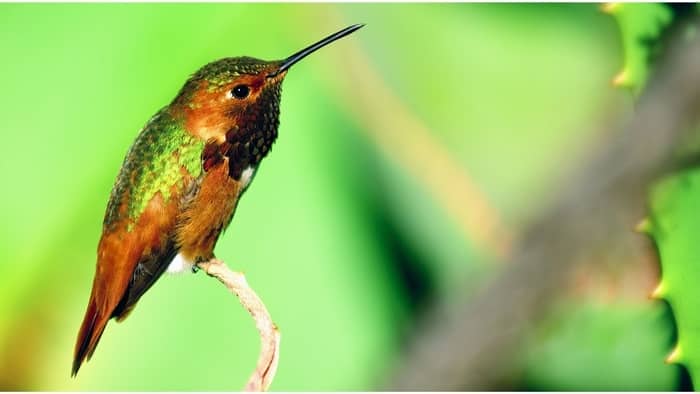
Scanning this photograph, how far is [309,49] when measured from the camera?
1174 millimetres

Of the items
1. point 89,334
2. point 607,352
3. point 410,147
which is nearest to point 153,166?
point 89,334

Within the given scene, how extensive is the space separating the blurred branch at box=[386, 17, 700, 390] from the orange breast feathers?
913 millimetres

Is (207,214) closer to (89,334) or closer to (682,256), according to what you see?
(89,334)

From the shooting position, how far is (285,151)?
4.24 ft

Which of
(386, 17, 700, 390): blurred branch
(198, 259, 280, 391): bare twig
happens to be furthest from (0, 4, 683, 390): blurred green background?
(386, 17, 700, 390): blurred branch

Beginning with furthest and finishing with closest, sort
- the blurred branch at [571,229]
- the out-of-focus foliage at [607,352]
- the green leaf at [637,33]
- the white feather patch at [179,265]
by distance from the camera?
the white feather patch at [179,265]
the out-of-focus foliage at [607,352]
the green leaf at [637,33]
the blurred branch at [571,229]

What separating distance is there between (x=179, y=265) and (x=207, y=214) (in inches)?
3.8

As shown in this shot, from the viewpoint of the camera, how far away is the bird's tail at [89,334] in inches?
44.3

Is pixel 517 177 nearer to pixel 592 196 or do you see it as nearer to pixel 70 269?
pixel 70 269

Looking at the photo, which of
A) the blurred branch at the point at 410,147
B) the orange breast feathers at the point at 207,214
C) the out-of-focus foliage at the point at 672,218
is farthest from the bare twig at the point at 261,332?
the out-of-focus foliage at the point at 672,218

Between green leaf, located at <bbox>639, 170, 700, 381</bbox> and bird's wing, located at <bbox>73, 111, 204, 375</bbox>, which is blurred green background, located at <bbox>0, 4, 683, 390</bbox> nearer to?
bird's wing, located at <bbox>73, 111, 204, 375</bbox>

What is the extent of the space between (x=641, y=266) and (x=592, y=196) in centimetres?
75

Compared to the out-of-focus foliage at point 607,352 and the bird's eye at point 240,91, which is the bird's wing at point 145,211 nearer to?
the bird's eye at point 240,91

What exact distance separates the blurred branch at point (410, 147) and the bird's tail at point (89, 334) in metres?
0.46
